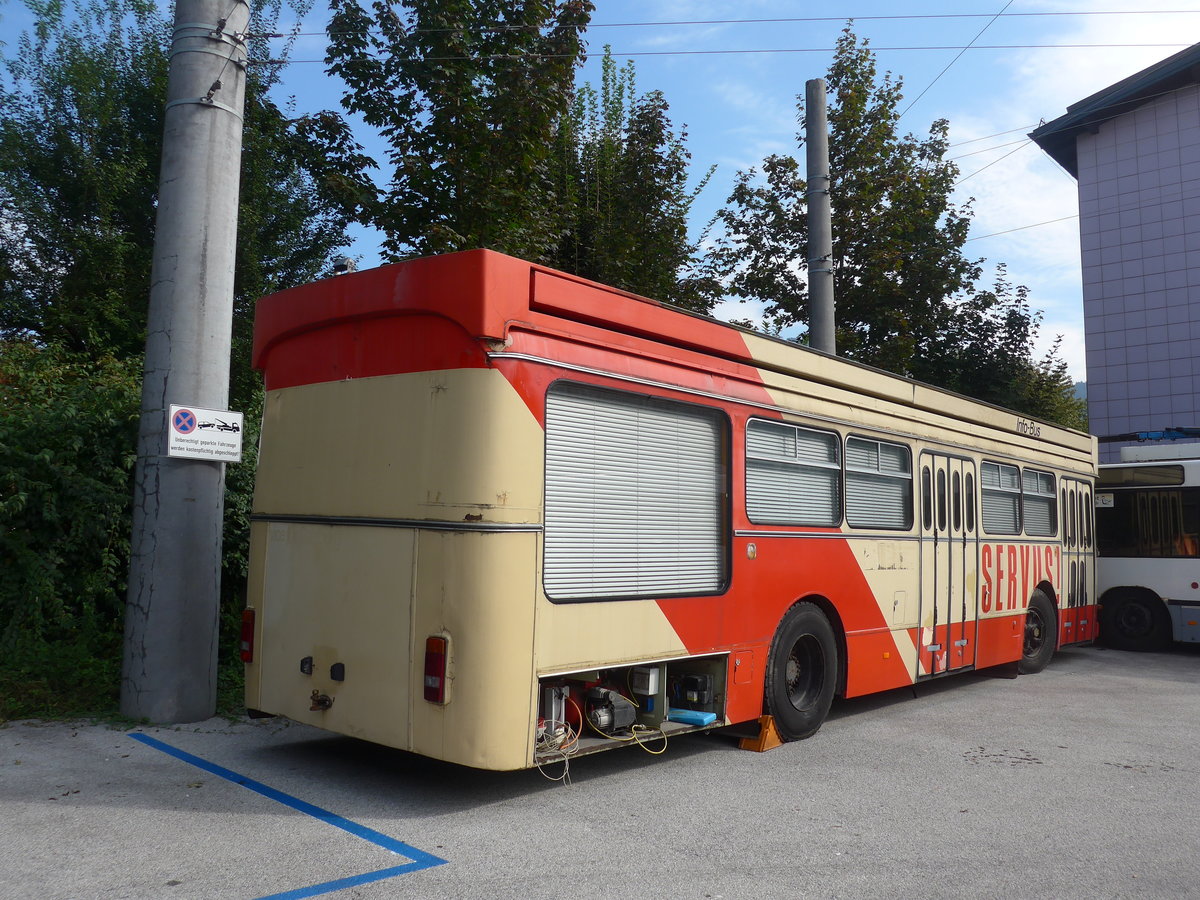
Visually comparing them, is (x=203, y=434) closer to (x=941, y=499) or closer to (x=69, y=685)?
(x=69, y=685)

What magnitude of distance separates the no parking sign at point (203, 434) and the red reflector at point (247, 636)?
1684 mm

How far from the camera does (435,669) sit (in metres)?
5.23

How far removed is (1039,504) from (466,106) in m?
8.15

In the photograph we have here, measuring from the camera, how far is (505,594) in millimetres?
5223

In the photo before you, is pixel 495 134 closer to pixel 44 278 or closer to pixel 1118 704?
pixel 44 278

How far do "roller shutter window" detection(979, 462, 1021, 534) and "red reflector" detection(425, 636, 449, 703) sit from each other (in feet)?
22.5

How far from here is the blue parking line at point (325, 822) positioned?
4219 mm

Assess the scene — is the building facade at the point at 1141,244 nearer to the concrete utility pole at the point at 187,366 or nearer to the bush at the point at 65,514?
the concrete utility pole at the point at 187,366

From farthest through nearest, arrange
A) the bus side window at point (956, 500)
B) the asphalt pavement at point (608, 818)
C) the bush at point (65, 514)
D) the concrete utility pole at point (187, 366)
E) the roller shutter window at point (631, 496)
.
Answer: the bus side window at point (956, 500), the bush at point (65, 514), the concrete utility pole at point (187, 366), the roller shutter window at point (631, 496), the asphalt pavement at point (608, 818)

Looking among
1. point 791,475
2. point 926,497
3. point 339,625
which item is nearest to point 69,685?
point 339,625

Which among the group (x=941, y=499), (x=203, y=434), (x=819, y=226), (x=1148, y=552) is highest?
(x=819, y=226)

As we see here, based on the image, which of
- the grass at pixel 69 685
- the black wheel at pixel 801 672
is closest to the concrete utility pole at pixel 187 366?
the grass at pixel 69 685

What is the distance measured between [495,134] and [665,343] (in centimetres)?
607

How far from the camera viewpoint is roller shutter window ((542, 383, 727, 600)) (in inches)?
223
